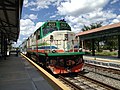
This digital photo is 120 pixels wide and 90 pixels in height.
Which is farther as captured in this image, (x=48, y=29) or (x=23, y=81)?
(x=48, y=29)

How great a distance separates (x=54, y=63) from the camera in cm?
1286

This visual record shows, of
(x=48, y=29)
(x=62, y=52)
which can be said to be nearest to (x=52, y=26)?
(x=48, y=29)

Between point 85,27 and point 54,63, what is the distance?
216ft

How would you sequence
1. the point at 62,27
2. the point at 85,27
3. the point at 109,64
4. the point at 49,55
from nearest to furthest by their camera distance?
the point at 49,55 < the point at 62,27 < the point at 109,64 < the point at 85,27

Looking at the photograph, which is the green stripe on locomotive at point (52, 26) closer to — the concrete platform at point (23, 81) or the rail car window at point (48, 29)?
the rail car window at point (48, 29)

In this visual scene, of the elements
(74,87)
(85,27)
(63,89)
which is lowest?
(74,87)

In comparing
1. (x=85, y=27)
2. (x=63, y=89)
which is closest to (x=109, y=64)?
(x=63, y=89)

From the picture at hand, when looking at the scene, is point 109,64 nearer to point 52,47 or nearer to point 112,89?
point 52,47

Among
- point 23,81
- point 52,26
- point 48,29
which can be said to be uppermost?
point 52,26

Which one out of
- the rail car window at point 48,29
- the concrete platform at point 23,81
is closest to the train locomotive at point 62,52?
the rail car window at point 48,29

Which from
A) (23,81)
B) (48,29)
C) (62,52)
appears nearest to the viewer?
(23,81)

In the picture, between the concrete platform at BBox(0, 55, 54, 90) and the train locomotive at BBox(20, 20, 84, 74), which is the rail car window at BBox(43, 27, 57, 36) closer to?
the train locomotive at BBox(20, 20, 84, 74)

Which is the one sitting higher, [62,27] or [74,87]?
[62,27]

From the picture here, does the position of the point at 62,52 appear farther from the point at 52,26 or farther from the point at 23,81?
the point at 23,81
